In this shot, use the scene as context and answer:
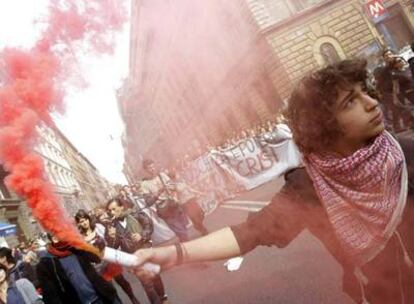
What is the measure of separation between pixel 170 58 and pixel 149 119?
27341 millimetres

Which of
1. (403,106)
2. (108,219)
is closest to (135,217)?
(108,219)

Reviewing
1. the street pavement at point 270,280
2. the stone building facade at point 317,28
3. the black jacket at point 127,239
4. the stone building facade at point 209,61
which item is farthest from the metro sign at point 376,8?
the stone building facade at point 317,28

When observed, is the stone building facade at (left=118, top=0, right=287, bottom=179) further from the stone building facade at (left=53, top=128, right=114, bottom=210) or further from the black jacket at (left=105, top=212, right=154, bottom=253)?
the black jacket at (left=105, top=212, right=154, bottom=253)

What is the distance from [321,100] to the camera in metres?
2.14

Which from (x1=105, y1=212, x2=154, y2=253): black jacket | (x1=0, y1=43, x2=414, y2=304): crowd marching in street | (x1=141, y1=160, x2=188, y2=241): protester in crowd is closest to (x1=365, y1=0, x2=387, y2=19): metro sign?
(x1=0, y1=43, x2=414, y2=304): crowd marching in street

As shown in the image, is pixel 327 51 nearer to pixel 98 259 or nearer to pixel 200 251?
pixel 98 259

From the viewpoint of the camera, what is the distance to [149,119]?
60.8 m

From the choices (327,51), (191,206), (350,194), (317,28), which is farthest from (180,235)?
(317,28)

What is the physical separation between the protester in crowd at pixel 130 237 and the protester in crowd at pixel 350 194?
3.89 metres

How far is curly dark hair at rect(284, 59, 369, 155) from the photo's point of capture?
2137 millimetres

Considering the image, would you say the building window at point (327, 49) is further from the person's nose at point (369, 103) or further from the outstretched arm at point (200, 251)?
the outstretched arm at point (200, 251)

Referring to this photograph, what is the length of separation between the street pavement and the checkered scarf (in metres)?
2.18

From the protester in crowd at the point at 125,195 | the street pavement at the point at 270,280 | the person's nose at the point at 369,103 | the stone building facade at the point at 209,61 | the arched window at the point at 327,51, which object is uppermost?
the stone building facade at the point at 209,61

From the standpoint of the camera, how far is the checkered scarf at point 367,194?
2.05 m
